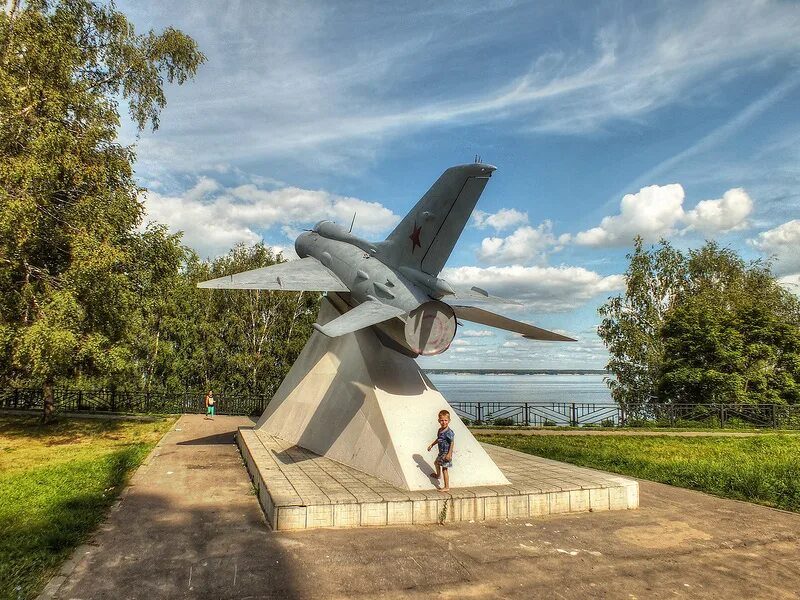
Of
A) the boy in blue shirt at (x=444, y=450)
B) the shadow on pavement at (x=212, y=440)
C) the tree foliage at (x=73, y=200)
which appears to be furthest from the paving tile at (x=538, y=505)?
the tree foliage at (x=73, y=200)

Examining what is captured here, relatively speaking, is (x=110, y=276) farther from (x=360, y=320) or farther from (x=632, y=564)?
(x=632, y=564)

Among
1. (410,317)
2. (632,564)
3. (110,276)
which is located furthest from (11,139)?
(632,564)

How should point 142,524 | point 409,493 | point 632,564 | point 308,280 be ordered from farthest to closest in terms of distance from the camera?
Result: point 308,280, point 409,493, point 142,524, point 632,564

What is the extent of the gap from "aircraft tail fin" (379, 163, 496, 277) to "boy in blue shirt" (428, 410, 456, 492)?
9.17 feet

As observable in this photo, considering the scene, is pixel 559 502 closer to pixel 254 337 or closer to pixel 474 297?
pixel 474 297

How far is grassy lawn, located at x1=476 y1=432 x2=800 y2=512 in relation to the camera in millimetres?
9703

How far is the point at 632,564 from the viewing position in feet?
19.0

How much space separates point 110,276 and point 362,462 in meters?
10.3

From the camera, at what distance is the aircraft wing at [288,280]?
999cm

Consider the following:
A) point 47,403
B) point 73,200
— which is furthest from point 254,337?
point 73,200

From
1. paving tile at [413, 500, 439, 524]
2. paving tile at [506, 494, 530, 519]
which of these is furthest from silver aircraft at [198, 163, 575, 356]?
paving tile at [506, 494, 530, 519]

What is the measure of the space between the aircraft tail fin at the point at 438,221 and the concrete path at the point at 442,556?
15.1ft

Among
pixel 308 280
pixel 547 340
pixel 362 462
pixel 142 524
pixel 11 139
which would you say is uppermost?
pixel 11 139

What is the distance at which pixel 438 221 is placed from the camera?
8953 millimetres
